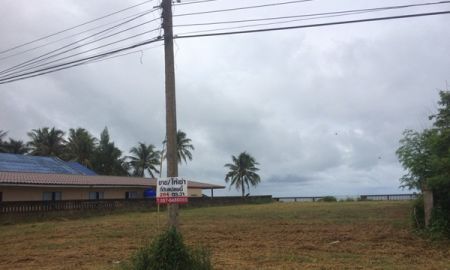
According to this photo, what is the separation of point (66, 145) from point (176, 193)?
6056 cm

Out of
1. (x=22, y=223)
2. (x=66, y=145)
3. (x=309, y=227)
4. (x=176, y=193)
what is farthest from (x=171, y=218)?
(x=66, y=145)

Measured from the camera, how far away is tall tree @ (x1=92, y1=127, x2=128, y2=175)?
70.1 m

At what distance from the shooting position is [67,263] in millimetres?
13211

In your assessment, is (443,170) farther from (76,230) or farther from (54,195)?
(54,195)

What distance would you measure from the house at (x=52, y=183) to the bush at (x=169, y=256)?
2638 centimetres

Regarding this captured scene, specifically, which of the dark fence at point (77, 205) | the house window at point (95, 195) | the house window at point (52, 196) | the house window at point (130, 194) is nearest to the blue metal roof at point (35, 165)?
the house window at point (130, 194)

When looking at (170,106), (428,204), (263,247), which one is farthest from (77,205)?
(170,106)

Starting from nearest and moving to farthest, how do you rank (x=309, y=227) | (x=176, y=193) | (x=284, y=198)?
(x=176, y=193) < (x=309, y=227) < (x=284, y=198)

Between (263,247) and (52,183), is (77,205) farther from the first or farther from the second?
(263,247)

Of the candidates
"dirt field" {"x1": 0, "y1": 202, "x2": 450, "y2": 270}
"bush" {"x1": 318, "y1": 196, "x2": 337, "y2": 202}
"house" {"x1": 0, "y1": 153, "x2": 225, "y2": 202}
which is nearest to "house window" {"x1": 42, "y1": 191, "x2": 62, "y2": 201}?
"house" {"x1": 0, "y1": 153, "x2": 225, "y2": 202}

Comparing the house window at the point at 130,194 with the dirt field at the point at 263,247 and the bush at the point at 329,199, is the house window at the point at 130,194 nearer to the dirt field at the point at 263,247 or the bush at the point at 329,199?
the dirt field at the point at 263,247

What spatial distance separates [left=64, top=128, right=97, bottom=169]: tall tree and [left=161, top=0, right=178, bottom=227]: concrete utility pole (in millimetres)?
57985

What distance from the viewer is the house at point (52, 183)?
36.3 metres

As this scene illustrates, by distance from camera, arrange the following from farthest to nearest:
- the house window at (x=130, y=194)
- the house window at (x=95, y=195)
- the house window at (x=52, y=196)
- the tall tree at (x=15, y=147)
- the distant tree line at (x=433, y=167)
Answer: the tall tree at (x=15, y=147) → the house window at (x=130, y=194) → the house window at (x=95, y=195) → the house window at (x=52, y=196) → the distant tree line at (x=433, y=167)
